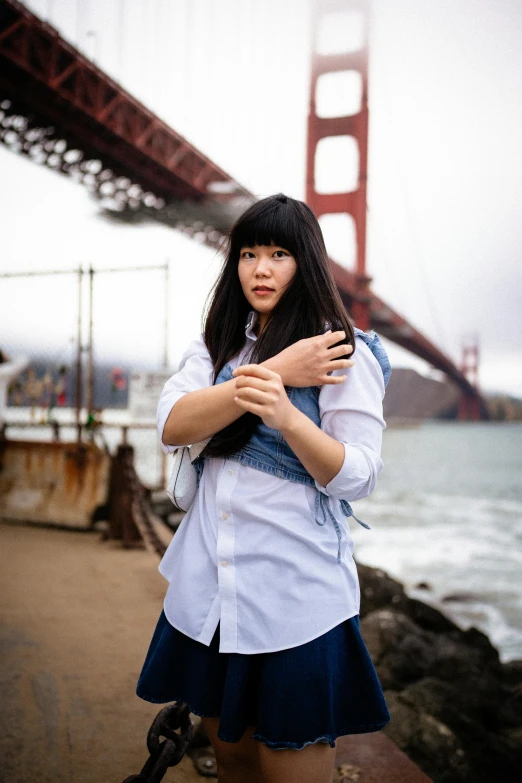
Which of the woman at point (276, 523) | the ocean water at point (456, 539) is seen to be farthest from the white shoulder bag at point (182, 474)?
the ocean water at point (456, 539)

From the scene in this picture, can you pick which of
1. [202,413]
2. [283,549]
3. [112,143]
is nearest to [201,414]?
[202,413]

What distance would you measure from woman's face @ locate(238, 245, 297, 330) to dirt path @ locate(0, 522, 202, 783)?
3.74ft

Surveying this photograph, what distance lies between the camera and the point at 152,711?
169cm

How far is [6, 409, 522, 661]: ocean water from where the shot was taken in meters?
6.77

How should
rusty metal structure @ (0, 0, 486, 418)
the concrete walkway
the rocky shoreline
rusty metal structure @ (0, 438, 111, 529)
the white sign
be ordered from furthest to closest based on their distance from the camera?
rusty metal structure @ (0, 0, 486, 418) < the white sign < rusty metal structure @ (0, 438, 111, 529) < the rocky shoreline < the concrete walkway

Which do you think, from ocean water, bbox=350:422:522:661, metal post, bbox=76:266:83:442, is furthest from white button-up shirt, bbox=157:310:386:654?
ocean water, bbox=350:422:522:661

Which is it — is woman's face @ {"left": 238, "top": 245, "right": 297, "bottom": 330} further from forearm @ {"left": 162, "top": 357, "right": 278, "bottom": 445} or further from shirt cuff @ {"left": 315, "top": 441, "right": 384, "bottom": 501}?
shirt cuff @ {"left": 315, "top": 441, "right": 384, "bottom": 501}

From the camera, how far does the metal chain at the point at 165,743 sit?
1019mm

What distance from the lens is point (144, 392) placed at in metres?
3.83

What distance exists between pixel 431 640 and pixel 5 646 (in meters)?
3.01

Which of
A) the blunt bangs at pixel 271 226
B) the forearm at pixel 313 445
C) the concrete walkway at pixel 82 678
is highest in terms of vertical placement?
the blunt bangs at pixel 271 226

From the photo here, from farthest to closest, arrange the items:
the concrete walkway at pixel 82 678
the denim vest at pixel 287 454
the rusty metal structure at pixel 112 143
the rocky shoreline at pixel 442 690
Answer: the rusty metal structure at pixel 112 143
the rocky shoreline at pixel 442 690
the concrete walkway at pixel 82 678
the denim vest at pixel 287 454

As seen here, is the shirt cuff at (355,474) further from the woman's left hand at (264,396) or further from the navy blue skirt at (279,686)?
the navy blue skirt at (279,686)

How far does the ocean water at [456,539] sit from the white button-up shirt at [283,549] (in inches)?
195
